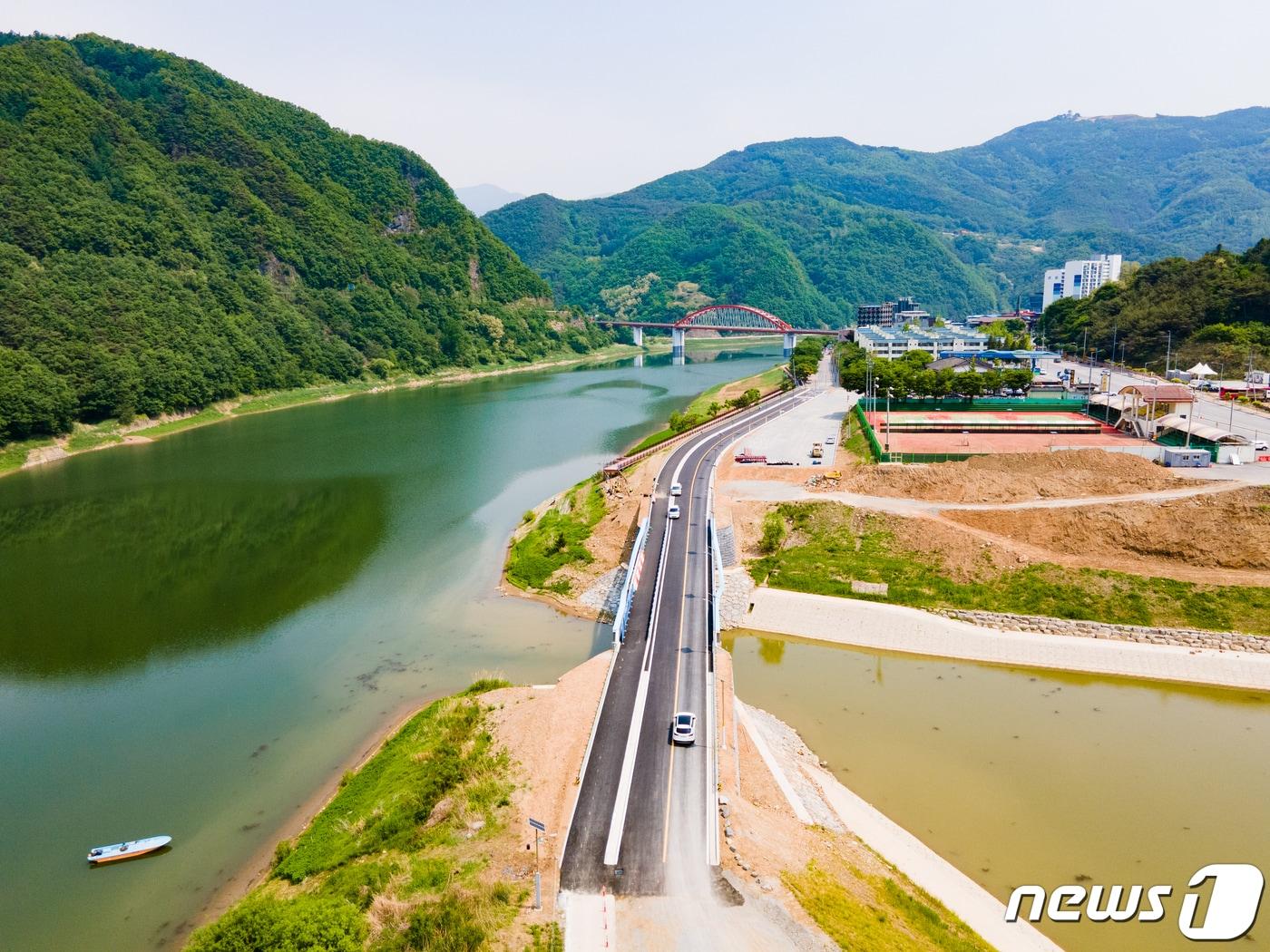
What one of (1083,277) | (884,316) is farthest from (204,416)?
(1083,277)

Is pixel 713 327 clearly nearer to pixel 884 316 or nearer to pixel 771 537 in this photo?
pixel 884 316

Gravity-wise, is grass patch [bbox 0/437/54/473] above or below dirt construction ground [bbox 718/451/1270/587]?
above

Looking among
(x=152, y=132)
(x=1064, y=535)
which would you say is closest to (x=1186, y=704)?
(x=1064, y=535)

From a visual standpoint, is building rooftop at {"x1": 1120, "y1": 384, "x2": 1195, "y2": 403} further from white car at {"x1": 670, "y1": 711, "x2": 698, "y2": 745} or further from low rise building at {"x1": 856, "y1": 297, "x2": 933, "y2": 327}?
low rise building at {"x1": 856, "y1": 297, "x2": 933, "y2": 327}

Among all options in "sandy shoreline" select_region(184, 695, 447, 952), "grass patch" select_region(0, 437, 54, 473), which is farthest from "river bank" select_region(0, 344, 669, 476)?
"sandy shoreline" select_region(184, 695, 447, 952)

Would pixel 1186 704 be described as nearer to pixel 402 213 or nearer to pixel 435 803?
pixel 435 803
